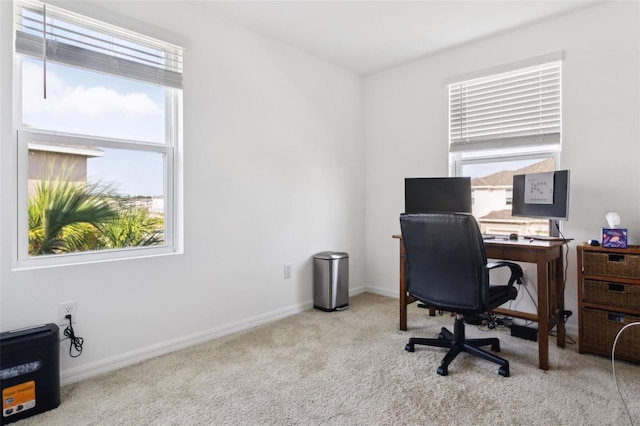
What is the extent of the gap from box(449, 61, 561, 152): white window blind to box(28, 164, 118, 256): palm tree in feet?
9.86

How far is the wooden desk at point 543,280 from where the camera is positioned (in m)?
2.21

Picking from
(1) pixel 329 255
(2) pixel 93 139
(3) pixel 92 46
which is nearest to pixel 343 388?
(1) pixel 329 255

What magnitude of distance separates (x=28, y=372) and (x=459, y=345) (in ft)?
7.92

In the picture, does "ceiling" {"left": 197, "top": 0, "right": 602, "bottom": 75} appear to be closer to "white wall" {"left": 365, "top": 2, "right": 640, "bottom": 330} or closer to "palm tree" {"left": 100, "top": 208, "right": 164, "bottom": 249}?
"white wall" {"left": 365, "top": 2, "right": 640, "bottom": 330}

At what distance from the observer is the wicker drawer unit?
222cm

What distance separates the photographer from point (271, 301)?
3.14m

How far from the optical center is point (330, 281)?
11.0 feet

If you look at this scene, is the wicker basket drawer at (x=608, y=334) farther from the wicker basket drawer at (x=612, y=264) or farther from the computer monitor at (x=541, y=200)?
the computer monitor at (x=541, y=200)

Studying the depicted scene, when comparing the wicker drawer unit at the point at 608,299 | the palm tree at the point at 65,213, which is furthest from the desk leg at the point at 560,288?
the palm tree at the point at 65,213

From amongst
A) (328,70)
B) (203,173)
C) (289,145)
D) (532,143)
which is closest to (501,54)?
(532,143)

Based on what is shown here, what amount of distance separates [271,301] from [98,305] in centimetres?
137

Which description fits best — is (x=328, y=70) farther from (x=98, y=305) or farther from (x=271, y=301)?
(x=98, y=305)

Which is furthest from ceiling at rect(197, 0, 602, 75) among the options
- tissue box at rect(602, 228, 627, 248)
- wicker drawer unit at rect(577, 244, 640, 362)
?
wicker drawer unit at rect(577, 244, 640, 362)

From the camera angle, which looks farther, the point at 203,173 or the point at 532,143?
the point at 532,143
